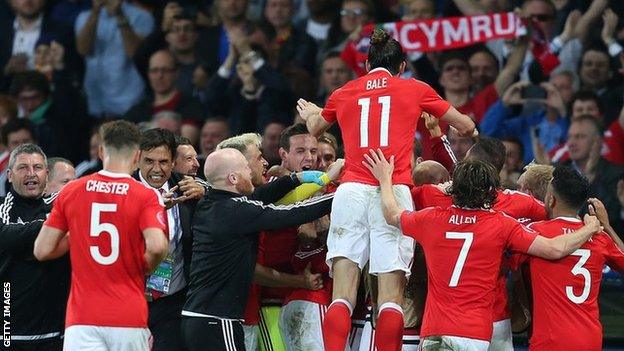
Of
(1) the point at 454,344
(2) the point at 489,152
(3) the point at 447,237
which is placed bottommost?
(1) the point at 454,344

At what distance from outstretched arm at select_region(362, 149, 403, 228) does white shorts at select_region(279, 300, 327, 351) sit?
4.12ft

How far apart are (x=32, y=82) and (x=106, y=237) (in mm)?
7698

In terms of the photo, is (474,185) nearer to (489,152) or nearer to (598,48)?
(489,152)

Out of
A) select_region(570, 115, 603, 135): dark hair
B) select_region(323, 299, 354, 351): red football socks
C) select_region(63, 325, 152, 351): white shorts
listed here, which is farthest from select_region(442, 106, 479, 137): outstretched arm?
select_region(570, 115, 603, 135): dark hair

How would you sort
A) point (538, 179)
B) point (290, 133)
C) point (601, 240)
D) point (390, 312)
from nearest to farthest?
point (390, 312) → point (601, 240) → point (538, 179) → point (290, 133)

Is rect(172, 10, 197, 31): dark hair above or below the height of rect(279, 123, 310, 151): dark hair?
above

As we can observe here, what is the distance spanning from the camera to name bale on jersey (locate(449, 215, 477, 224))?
9.00 metres

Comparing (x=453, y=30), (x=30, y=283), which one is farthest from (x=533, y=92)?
(x=30, y=283)

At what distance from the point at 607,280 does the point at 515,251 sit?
2.66 metres

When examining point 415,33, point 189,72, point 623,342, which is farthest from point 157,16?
point 623,342

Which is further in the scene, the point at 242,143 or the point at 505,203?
the point at 242,143

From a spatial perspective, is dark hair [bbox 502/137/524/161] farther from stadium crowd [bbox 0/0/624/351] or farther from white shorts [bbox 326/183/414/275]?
white shorts [bbox 326/183/414/275]

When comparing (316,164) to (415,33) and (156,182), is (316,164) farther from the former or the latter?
(415,33)

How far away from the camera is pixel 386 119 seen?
372 inches
